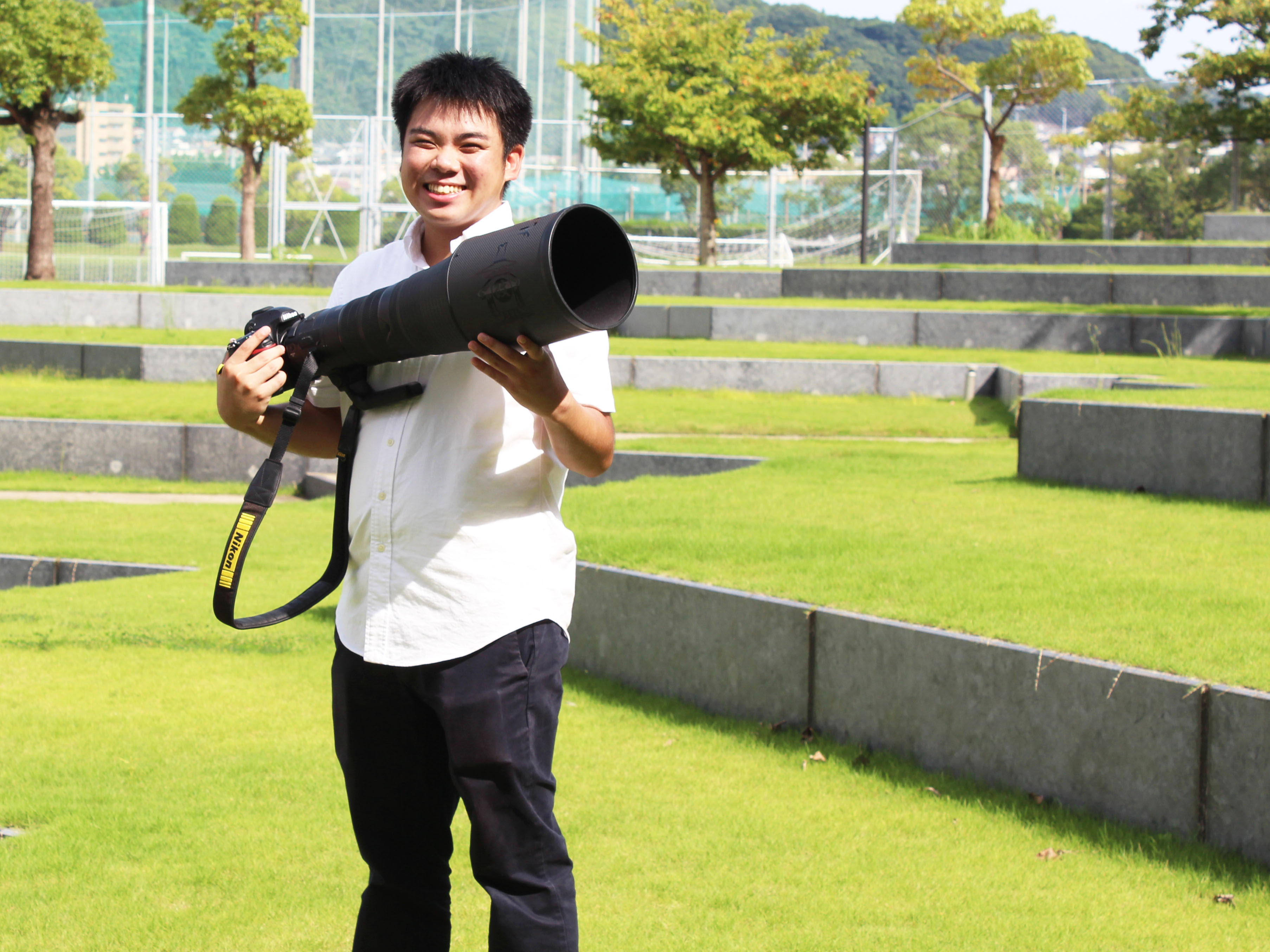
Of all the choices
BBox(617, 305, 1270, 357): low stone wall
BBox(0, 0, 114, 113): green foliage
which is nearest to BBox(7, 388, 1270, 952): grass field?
BBox(617, 305, 1270, 357): low stone wall

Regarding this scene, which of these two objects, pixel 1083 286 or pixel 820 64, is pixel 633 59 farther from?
pixel 1083 286

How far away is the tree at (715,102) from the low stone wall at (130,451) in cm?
1432

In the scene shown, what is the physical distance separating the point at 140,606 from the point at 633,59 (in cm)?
2040

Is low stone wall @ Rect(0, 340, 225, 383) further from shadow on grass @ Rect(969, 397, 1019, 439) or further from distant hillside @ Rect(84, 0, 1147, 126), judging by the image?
distant hillside @ Rect(84, 0, 1147, 126)

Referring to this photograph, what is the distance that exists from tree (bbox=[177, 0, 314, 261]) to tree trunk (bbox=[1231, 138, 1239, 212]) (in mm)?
16095

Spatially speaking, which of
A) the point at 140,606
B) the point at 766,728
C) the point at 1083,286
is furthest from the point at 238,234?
the point at 766,728

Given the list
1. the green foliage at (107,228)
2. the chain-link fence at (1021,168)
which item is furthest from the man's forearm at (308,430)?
the chain-link fence at (1021,168)

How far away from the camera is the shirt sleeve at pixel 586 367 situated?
2174mm

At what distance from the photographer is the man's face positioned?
223cm

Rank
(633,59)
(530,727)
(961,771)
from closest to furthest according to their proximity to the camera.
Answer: (530,727)
(961,771)
(633,59)

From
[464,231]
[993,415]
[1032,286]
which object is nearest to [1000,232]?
[1032,286]

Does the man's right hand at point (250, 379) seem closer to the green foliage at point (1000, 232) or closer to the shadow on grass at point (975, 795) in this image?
the shadow on grass at point (975, 795)

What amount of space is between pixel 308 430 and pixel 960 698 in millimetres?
2225

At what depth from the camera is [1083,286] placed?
15.9 m
